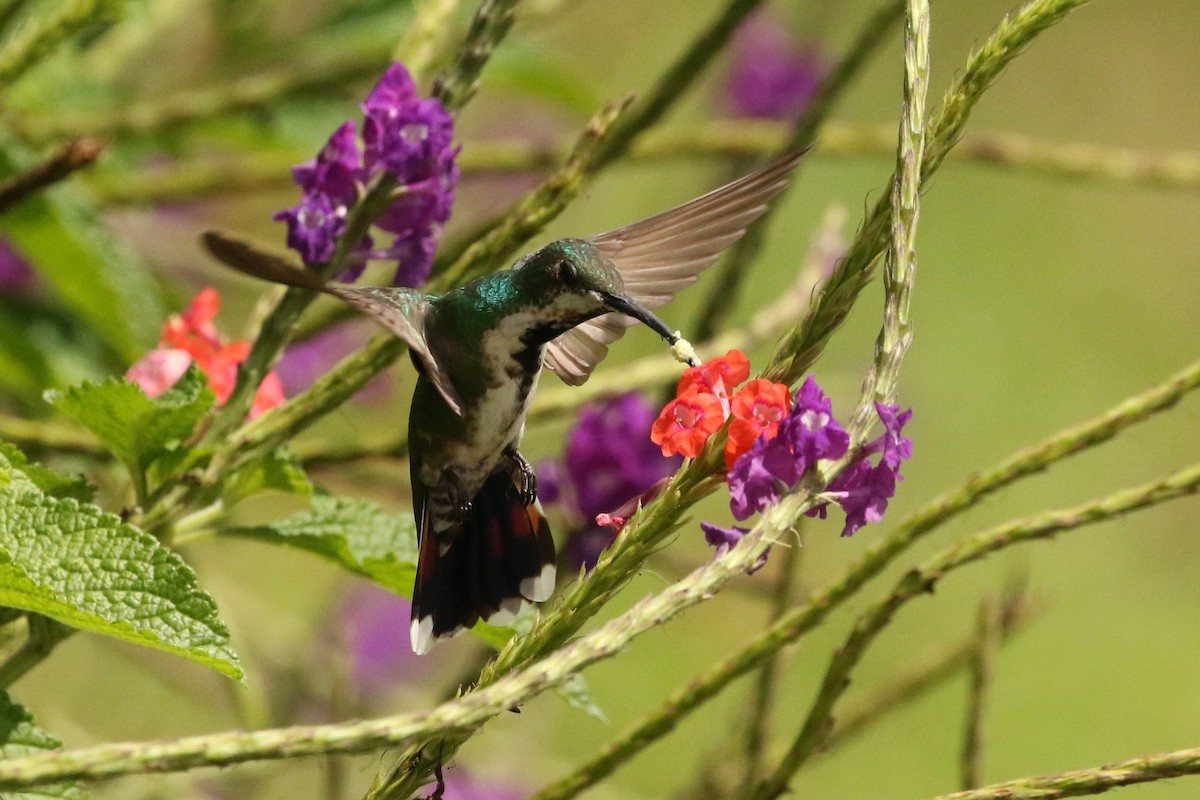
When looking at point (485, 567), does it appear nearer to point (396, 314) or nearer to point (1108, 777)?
point (396, 314)

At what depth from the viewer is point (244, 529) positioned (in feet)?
4.19

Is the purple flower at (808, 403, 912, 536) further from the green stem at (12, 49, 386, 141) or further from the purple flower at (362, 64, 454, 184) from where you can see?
the green stem at (12, 49, 386, 141)

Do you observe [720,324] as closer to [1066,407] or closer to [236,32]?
[236,32]

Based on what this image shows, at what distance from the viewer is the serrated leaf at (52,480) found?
1.10m

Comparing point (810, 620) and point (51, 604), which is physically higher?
point (810, 620)

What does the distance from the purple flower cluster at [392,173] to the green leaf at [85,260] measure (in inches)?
22.3

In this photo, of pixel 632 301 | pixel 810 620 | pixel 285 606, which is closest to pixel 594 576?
pixel 810 620

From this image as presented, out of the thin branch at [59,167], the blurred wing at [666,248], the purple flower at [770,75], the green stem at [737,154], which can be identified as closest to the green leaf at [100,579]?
the thin branch at [59,167]

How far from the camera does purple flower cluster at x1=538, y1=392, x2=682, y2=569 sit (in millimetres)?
1860

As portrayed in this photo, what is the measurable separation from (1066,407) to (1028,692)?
229cm

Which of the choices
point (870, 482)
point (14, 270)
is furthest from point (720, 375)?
point (14, 270)

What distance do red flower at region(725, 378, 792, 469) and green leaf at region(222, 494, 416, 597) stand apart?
389 millimetres

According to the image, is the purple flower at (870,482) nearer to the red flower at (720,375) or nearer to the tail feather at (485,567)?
the red flower at (720,375)

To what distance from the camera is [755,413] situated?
0.96 m
